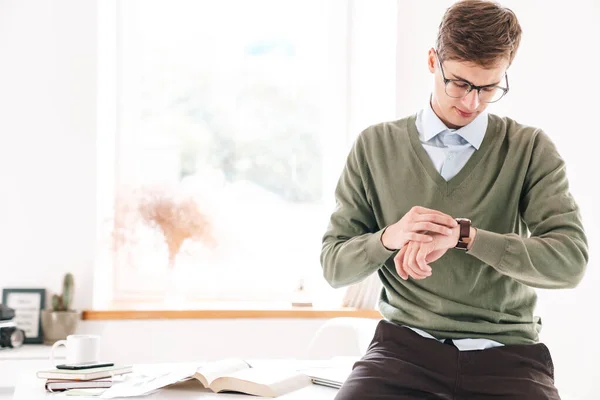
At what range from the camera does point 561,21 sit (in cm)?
331

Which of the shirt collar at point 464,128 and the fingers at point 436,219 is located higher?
the shirt collar at point 464,128

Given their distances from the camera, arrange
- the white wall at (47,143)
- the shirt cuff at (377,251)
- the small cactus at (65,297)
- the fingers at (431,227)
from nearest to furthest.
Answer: the fingers at (431,227) → the shirt cuff at (377,251) → the small cactus at (65,297) → the white wall at (47,143)

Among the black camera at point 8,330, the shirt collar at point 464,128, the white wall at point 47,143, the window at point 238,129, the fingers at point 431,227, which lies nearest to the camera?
the fingers at point 431,227

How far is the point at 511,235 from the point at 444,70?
409 mm

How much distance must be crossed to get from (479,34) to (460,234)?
0.45 metres

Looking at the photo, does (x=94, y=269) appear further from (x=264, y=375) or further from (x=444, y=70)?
(x=444, y=70)

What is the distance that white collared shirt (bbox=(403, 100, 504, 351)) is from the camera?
1864mm

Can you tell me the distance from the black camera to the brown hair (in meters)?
2.15

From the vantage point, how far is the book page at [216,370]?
1987 millimetres

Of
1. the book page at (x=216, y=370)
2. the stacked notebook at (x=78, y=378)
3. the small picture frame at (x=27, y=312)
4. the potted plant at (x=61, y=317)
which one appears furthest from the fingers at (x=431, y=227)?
the small picture frame at (x=27, y=312)

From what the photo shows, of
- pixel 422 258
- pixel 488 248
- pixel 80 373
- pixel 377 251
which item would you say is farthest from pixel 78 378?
pixel 488 248

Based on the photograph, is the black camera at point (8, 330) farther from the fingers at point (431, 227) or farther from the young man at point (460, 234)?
the fingers at point (431, 227)

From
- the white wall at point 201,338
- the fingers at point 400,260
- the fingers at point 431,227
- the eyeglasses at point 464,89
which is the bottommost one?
the white wall at point 201,338

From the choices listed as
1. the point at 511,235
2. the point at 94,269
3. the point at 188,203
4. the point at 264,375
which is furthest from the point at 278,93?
the point at 511,235
